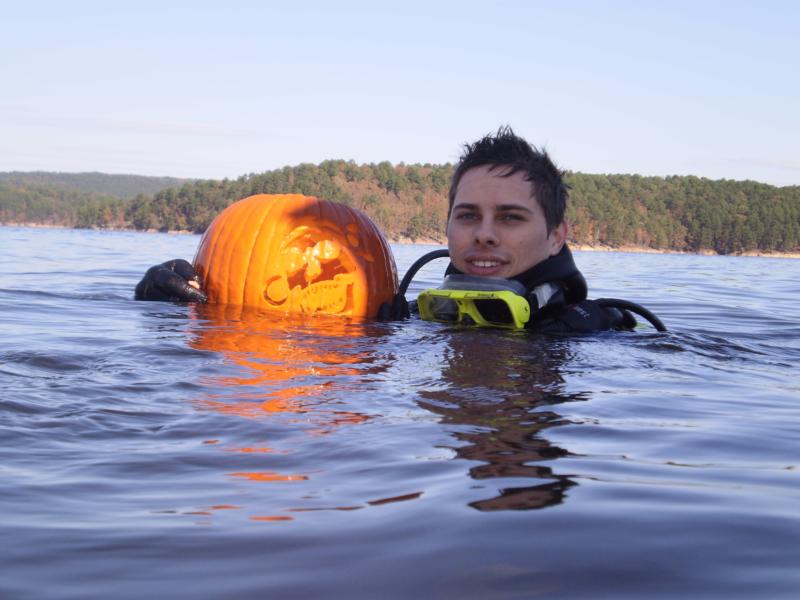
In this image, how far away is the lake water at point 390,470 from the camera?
1618 millimetres

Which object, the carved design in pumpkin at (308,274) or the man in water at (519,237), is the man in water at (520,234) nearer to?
the man in water at (519,237)

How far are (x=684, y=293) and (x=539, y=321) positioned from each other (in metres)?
8.66

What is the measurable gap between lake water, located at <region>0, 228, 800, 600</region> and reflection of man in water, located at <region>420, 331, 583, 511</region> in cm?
1

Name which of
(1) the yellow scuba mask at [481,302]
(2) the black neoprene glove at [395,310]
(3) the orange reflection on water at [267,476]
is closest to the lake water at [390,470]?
(3) the orange reflection on water at [267,476]

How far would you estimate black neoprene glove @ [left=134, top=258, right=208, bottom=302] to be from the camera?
21.0 feet

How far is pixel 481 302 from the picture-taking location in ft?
17.6

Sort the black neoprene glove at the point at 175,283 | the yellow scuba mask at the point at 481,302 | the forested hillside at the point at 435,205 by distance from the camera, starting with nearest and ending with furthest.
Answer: the yellow scuba mask at the point at 481,302 < the black neoprene glove at the point at 175,283 < the forested hillside at the point at 435,205

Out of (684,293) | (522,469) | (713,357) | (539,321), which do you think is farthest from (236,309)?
(684,293)

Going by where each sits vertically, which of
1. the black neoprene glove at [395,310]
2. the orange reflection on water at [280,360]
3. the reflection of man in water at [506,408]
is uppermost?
the black neoprene glove at [395,310]

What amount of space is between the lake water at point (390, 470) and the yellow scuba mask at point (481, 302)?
40 centimetres

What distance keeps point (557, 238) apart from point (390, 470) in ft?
12.2

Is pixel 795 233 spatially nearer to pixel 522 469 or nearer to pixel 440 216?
pixel 440 216

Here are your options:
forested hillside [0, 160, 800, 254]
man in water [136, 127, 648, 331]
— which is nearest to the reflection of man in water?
man in water [136, 127, 648, 331]

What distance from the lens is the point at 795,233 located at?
137875mm
